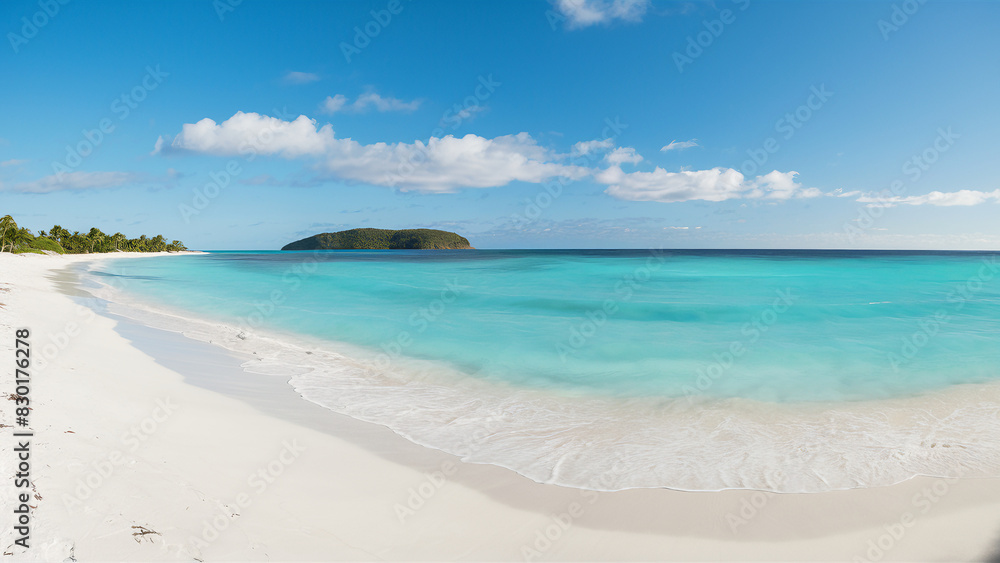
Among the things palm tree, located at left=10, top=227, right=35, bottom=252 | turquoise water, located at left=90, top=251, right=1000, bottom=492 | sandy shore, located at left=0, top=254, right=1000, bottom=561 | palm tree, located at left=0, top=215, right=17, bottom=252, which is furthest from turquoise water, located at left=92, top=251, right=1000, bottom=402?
palm tree, located at left=10, top=227, right=35, bottom=252

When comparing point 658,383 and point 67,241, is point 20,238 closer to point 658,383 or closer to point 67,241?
point 67,241

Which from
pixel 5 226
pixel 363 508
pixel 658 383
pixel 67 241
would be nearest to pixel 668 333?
pixel 658 383

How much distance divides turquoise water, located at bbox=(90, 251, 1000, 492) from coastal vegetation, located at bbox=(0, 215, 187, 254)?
207 ft

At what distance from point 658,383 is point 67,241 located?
116 meters

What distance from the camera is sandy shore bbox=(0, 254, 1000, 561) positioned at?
3.30 metres

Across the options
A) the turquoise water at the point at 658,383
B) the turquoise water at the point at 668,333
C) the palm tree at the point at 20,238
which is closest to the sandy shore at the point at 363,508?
the turquoise water at the point at 658,383

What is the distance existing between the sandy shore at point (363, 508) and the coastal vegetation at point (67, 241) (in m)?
78.4

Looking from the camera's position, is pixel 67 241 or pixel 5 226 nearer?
pixel 5 226

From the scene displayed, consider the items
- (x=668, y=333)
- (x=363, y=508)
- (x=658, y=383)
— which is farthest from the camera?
(x=668, y=333)

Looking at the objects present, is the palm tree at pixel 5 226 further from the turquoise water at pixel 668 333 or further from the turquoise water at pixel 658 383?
the turquoise water at pixel 658 383

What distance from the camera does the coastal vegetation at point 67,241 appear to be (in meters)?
57.7

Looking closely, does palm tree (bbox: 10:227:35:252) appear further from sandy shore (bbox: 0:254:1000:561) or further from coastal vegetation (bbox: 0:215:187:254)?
sandy shore (bbox: 0:254:1000:561)

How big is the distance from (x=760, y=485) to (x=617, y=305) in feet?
56.1

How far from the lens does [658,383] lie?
8.79 m
